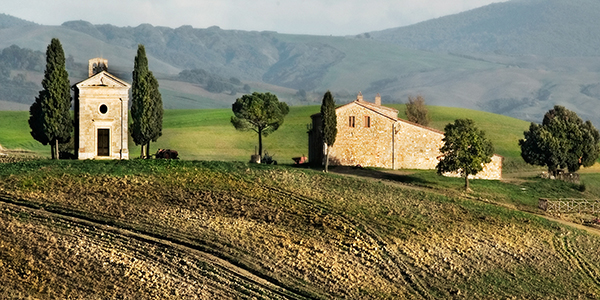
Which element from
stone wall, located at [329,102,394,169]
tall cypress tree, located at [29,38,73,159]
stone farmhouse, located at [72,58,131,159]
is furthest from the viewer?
stone wall, located at [329,102,394,169]

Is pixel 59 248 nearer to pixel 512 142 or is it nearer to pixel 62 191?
pixel 62 191

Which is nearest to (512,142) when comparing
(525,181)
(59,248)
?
(525,181)

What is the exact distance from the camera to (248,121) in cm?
8744

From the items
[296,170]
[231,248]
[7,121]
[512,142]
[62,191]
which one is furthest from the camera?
[7,121]

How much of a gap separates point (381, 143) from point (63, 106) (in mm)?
30597

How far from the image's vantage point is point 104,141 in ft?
236

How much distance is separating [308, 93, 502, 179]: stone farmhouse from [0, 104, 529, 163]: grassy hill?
18.7 metres

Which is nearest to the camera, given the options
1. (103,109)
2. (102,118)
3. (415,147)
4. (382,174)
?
(102,118)

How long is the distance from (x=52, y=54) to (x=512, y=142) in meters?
72.8

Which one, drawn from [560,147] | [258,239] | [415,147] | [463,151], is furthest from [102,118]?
[560,147]

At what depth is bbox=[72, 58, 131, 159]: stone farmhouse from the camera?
7150cm

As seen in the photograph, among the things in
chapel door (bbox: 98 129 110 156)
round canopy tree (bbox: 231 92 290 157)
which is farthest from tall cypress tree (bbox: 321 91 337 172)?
chapel door (bbox: 98 129 110 156)

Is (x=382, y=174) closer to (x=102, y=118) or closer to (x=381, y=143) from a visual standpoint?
(x=381, y=143)

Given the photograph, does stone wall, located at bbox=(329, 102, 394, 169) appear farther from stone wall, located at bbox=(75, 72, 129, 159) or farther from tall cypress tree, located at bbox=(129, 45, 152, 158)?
stone wall, located at bbox=(75, 72, 129, 159)
